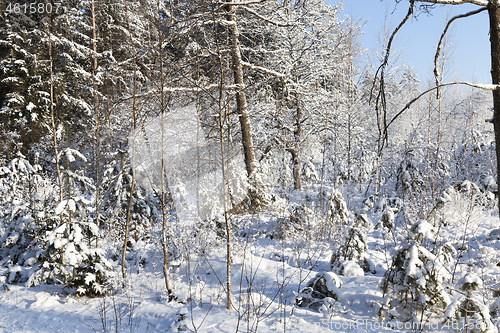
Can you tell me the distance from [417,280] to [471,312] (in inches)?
20.1

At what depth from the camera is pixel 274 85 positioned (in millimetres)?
10039

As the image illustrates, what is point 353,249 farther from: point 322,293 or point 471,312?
point 471,312

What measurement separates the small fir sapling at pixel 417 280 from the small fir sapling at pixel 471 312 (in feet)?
0.61

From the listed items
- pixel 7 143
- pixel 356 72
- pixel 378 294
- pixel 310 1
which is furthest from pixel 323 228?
pixel 7 143

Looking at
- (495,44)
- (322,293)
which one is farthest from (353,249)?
(495,44)

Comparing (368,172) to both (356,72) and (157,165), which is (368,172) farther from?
(157,165)

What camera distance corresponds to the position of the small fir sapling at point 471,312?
2.55 meters

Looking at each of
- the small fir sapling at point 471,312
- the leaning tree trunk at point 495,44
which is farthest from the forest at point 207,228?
the leaning tree trunk at point 495,44

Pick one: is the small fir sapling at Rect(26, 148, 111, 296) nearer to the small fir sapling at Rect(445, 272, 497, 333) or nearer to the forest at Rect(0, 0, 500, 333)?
the forest at Rect(0, 0, 500, 333)

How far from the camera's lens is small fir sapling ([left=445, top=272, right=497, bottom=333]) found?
8.38ft

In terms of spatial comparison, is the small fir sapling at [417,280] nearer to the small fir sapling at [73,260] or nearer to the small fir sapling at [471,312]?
the small fir sapling at [471,312]

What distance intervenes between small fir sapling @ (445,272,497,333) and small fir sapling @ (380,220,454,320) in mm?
187

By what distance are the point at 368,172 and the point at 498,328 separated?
1432 centimetres

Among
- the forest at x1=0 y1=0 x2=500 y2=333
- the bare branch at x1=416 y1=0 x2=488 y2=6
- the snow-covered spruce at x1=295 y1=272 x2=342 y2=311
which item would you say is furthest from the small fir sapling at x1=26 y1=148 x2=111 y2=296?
the bare branch at x1=416 y1=0 x2=488 y2=6
